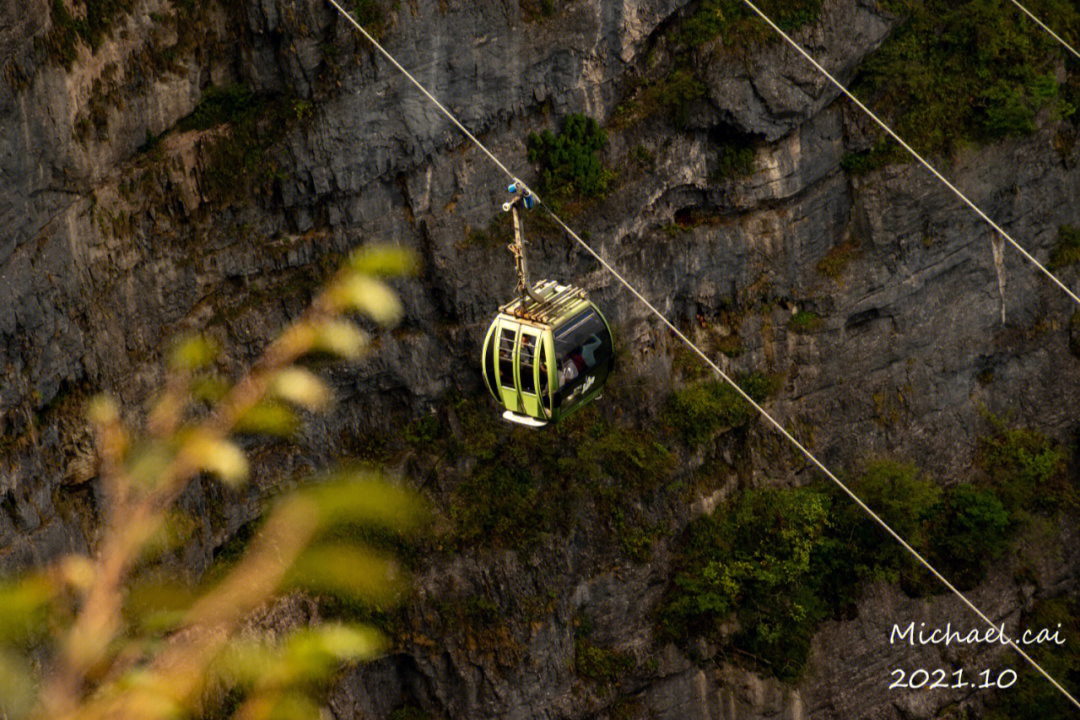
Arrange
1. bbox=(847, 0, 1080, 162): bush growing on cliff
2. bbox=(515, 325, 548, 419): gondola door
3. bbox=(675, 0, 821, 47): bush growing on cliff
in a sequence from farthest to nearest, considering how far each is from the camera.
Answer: bbox=(847, 0, 1080, 162): bush growing on cliff → bbox=(675, 0, 821, 47): bush growing on cliff → bbox=(515, 325, 548, 419): gondola door

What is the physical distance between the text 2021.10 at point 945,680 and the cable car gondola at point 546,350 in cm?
995

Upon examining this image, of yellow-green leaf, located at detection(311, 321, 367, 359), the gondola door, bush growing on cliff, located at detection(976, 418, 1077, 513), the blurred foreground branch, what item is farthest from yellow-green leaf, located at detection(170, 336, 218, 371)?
bush growing on cliff, located at detection(976, 418, 1077, 513)

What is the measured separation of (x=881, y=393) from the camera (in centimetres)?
2431

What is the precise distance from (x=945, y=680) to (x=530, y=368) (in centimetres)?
1144

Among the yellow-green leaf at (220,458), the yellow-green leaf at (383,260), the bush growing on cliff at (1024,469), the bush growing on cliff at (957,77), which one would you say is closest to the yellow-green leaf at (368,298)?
the yellow-green leaf at (383,260)

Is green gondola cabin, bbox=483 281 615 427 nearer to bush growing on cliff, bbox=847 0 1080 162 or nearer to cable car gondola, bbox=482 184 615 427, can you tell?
cable car gondola, bbox=482 184 615 427

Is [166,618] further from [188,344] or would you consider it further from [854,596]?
[854,596]

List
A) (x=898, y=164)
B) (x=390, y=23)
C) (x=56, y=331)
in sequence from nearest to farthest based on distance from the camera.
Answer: (x=56, y=331) → (x=390, y=23) → (x=898, y=164)

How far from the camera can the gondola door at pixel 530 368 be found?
16062 millimetres

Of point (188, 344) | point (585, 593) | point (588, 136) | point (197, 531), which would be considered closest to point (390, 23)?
point (588, 136)

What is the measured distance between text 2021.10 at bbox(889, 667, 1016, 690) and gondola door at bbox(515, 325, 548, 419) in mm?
10212

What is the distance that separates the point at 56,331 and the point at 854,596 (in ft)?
40.6

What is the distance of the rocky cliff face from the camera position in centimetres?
1861

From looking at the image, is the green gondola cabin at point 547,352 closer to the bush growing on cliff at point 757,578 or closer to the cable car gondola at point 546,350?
the cable car gondola at point 546,350
